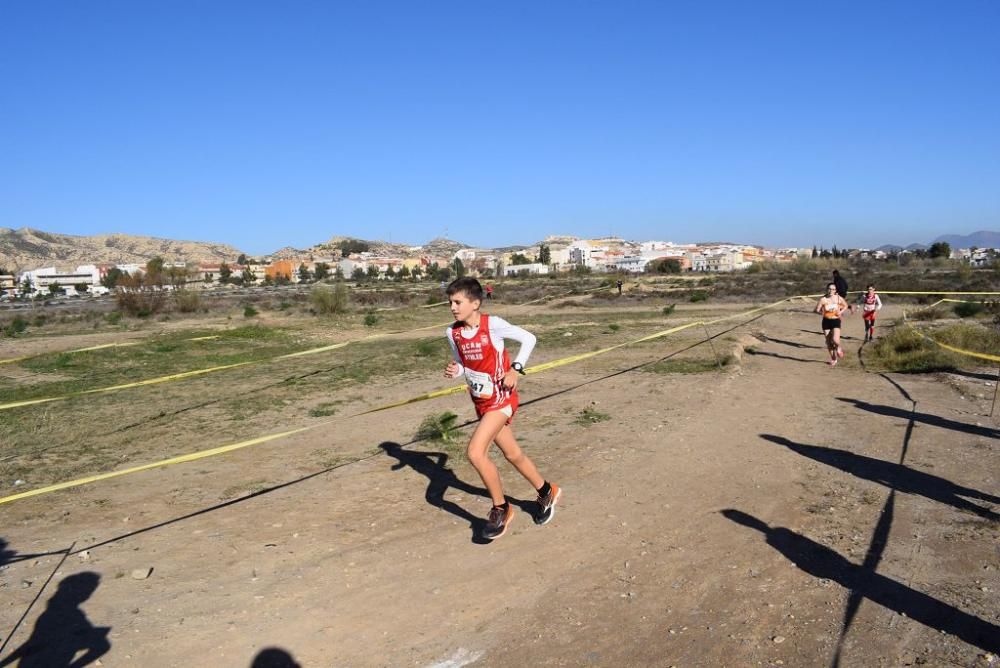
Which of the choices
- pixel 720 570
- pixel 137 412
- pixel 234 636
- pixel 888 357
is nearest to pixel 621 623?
pixel 720 570

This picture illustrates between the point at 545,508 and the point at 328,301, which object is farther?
the point at 328,301

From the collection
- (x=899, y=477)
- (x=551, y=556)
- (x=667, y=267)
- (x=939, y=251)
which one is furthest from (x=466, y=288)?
(x=667, y=267)

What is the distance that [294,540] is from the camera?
5.59 meters

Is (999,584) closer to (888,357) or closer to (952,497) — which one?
(952,497)

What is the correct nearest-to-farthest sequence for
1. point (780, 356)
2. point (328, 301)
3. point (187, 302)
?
point (780, 356), point (328, 301), point (187, 302)

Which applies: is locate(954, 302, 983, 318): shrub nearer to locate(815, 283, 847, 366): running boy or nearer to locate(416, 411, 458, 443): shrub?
locate(815, 283, 847, 366): running boy

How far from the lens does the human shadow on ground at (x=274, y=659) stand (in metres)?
3.86

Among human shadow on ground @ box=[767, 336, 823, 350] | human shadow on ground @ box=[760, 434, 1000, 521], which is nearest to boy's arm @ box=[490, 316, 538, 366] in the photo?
human shadow on ground @ box=[760, 434, 1000, 521]

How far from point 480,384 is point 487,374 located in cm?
10

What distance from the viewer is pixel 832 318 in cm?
1447

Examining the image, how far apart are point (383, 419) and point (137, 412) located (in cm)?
435

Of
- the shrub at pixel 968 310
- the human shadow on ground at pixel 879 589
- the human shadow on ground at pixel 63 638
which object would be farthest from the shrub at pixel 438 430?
the shrub at pixel 968 310

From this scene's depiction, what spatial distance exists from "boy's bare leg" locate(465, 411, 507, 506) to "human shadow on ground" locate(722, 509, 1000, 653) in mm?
1933

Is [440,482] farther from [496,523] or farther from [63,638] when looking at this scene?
[63,638]
